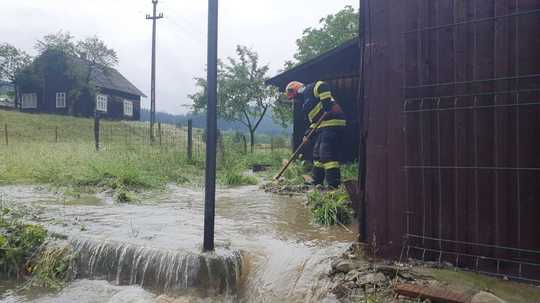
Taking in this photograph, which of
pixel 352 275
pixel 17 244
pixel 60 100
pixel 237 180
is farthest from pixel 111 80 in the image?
pixel 352 275

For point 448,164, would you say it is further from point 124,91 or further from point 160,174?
point 124,91

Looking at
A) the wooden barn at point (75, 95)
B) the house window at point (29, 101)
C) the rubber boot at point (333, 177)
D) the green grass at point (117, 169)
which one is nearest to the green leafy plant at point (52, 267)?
the green grass at point (117, 169)

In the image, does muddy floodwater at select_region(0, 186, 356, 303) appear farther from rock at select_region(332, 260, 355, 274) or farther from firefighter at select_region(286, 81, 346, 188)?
firefighter at select_region(286, 81, 346, 188)

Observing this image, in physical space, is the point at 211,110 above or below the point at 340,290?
above

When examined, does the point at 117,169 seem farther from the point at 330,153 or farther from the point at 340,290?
the point at 340,290

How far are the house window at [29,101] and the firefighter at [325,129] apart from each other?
35.7 meters

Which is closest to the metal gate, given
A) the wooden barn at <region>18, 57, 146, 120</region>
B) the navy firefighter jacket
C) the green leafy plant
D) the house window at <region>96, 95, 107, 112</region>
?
the green leafy plant

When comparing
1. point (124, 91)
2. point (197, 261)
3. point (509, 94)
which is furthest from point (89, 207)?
point (124, 91)

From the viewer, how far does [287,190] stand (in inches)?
332

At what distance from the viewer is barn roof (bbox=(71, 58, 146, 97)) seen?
36116 mm

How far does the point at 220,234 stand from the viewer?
4953 millimetres

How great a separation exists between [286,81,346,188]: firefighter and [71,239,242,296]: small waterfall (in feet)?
13.2

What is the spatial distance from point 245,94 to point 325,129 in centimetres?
2249

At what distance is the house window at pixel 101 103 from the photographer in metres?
36.3
